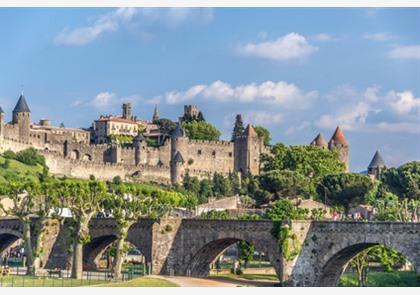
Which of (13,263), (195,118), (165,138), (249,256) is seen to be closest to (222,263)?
(249,256)

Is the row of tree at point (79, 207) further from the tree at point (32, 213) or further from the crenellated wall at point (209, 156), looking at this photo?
the crenellated wall at point (209, 156)

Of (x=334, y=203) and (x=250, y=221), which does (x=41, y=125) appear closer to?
(x=334, y=203)

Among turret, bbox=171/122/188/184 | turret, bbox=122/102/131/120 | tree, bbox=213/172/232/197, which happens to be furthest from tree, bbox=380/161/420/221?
turret, bbox=122/102/131/120

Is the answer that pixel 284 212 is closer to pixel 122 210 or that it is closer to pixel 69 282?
pixel 122 210

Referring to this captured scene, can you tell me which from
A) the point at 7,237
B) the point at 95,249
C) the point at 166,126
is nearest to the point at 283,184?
the point at 95,249

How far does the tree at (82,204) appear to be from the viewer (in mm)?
60156

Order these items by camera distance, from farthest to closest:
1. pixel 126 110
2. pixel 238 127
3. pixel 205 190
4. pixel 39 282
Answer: pixel 126 110, pixel 238 127, pixel 205 190, pixel 39 282

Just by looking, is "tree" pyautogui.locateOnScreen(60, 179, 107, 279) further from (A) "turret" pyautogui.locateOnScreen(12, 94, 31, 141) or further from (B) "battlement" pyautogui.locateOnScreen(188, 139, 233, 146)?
(B) "battlement" pyautogui.locateOnScreen(188, 139, 233, 146)

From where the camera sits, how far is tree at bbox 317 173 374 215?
312ft

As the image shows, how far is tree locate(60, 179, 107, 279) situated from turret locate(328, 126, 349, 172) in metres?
83.3

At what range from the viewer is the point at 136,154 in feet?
439

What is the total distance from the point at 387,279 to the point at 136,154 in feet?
235

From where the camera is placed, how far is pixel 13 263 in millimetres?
74625
